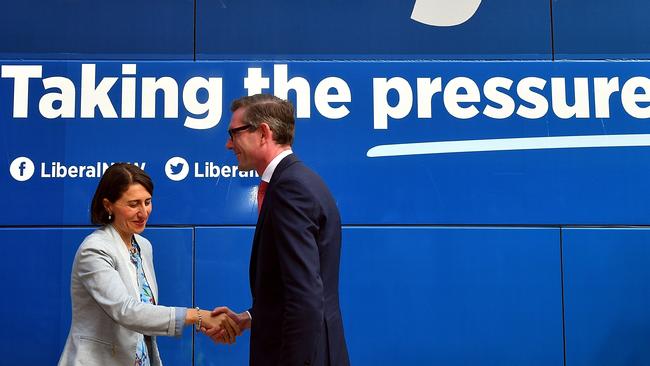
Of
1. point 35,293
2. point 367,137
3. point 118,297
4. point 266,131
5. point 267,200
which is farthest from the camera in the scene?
point 367,137

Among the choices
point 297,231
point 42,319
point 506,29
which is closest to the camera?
point 297,231

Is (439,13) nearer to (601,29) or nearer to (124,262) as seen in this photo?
(601,29)

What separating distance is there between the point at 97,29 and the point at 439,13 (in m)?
1.85

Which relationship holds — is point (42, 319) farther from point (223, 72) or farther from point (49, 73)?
point (223, 72)

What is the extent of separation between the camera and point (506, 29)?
3.57m

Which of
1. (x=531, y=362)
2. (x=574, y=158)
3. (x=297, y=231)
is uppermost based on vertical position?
(x=574, y=158)

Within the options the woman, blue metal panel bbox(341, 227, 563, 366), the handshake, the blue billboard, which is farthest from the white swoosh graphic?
the woman

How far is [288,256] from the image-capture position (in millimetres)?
1894

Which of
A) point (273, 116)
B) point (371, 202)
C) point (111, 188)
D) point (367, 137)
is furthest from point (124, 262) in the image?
point (367, 137)

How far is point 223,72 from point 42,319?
5.15 feet

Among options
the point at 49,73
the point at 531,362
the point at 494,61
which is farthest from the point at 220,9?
the point at 531,362

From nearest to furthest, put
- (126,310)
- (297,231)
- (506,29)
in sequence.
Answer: (297,231) → (126,310) → (506,29)

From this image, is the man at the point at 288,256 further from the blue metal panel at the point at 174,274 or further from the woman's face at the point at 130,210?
the blue metal panel at the point at 174,274

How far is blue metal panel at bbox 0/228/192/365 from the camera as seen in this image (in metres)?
3.31
